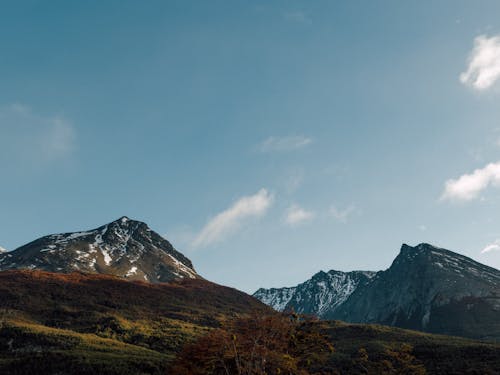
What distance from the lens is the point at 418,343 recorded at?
115 metres

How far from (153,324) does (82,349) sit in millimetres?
40557

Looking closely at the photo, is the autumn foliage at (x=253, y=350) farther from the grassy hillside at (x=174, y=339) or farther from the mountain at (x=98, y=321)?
the mountain at (x=98, y=321)

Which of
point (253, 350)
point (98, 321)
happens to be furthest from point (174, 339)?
point (253, 350)

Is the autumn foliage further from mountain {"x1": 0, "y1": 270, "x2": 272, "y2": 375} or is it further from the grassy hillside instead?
mountain {"x1": 0, "y1": 270, "x2": 272, "y2": 375}

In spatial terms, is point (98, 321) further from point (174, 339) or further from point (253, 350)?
point (253, 350)

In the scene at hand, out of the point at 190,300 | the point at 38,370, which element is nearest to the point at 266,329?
the point at 38,370

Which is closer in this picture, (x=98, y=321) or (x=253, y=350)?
(x=253, y=350)

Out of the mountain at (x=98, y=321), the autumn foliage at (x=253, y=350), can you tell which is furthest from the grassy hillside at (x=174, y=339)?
the mountain at (x=98, y=321)

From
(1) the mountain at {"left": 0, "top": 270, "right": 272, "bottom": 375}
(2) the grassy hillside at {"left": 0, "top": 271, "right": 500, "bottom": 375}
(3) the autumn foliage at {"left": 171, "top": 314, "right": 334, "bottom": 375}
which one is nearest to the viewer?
(3) the autumn foliage at {"left": 171, "top": 314, "right": 334, "bottom": 375}

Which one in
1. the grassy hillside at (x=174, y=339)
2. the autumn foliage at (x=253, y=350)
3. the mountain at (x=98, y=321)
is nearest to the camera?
the autumn foliage at (x=253, y=350)

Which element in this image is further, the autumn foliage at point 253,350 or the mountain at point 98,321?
the mountain at point 98,321

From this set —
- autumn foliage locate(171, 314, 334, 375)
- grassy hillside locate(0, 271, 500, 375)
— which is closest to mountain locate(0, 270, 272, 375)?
grassy hillside locate(0, 271, 500, 375)

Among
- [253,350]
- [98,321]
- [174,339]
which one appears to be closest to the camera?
[253,350]

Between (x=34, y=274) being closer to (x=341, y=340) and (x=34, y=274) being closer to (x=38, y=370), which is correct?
(x=38, y=370)
